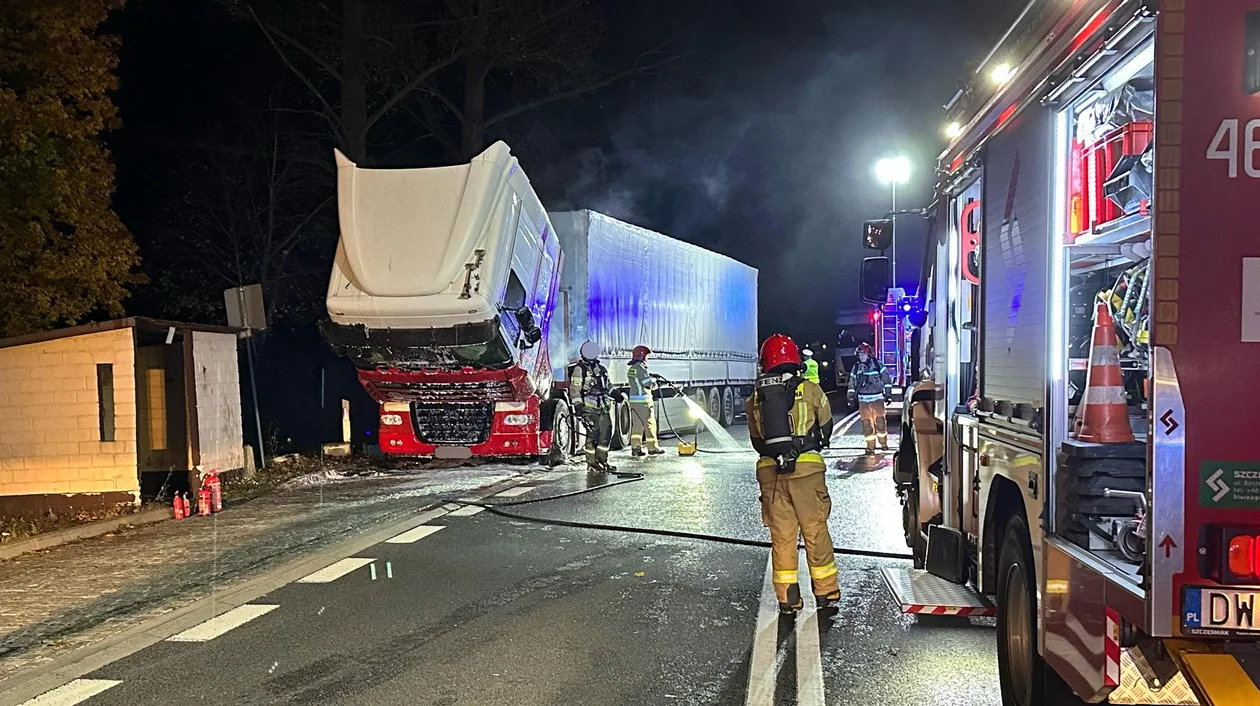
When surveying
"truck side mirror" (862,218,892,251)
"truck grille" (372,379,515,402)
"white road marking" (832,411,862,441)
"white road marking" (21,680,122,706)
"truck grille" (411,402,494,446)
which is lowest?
"white road marking" (832,411,862,441)

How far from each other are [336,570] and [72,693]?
2.68 m

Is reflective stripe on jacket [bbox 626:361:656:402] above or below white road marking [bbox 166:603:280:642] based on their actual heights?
above

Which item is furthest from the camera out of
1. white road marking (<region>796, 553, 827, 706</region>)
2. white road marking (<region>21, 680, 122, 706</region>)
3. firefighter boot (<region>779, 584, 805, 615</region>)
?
firefighter boot (<region>779, 584, 805, 615</region>)

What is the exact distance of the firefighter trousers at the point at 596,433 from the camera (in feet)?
44.9

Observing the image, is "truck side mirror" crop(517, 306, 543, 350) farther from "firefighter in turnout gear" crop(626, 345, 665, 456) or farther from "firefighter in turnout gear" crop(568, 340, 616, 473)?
"firefighter in turnout gear" crop(626, 345, 665, 456)

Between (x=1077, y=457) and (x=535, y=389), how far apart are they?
A: 34.5 ft

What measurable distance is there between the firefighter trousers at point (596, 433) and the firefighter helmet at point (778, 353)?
24.2 ft

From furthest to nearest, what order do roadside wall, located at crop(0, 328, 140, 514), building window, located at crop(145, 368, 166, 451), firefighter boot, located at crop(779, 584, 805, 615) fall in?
building window, located at crop(145, 368, 166, 451) < roadside wall, located at crop(0, 328, 140, 514) < firefighter boot, located at crop(779, 584, 805, 615)

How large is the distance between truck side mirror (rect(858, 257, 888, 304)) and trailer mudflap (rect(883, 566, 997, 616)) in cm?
214

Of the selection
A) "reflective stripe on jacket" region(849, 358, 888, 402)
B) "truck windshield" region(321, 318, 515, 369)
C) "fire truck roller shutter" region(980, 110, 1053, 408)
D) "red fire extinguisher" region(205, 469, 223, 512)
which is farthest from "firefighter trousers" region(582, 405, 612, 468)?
"fire truck roller shutter" region(980, 110, 1053, 408)

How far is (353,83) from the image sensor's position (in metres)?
19.6

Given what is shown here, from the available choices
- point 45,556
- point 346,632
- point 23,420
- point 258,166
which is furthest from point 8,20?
point 258,166

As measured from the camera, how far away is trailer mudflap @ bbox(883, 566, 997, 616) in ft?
17.8

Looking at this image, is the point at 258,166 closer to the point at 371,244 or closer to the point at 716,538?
the point at 371,244
